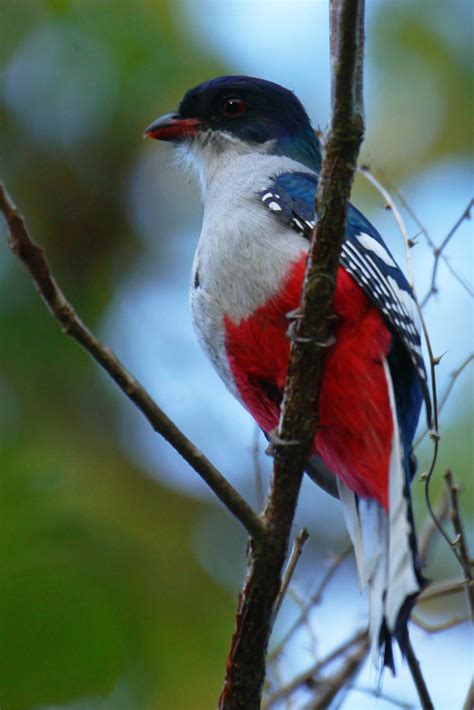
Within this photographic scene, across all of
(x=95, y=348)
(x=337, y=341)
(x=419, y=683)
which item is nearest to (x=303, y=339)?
(x=337, y=341)

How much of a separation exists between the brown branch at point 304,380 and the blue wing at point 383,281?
43 cm

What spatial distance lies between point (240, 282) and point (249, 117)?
1.10 m

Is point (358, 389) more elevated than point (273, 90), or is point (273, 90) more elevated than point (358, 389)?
point (273, 90)

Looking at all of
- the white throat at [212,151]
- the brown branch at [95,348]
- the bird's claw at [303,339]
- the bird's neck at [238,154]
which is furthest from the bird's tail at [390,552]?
the white throat at [212,151]

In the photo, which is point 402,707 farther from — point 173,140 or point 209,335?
point 173,140

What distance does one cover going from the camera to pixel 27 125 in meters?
5.63

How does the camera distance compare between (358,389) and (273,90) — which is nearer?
(358,389)

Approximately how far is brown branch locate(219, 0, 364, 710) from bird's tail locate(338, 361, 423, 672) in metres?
0.28

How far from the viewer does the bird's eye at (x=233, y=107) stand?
4316 mm

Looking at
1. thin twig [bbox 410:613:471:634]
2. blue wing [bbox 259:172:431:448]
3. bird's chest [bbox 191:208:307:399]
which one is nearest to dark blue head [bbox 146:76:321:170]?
blue wing [bbox 259:172:431:448]

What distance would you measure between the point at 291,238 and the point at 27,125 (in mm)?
2570

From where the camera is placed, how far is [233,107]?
4.32 metres

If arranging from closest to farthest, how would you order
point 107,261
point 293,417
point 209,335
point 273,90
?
point 293,417
point 209,335
point 273,90
point 107,261

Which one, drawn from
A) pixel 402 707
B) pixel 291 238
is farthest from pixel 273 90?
pixel 402 707
